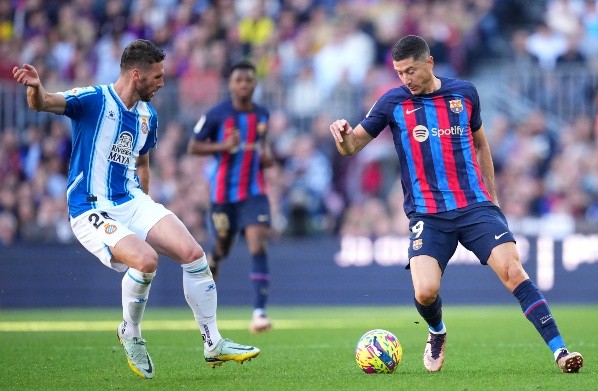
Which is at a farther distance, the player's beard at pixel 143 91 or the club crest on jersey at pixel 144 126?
the club crest on jersey at pixel 144 126

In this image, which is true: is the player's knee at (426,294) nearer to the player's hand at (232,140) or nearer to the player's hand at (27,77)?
the player's hand at (27,77)

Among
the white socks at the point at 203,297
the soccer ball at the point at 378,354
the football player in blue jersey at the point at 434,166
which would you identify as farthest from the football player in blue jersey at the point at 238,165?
the soccer ball at the point at 378,354

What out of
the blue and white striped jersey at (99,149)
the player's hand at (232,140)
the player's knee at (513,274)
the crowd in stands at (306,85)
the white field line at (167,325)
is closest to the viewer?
the player's knee at (513,274)

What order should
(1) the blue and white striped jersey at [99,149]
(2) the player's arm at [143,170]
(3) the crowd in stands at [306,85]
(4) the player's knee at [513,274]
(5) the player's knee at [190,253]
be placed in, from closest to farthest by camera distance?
(4) the player's knee at [513,274], (5) the player's knee at [190,253], (1) the blue and white striped jersey at [99,149], (2) the player's arm at [143,170], (3) the crowd in stands at [306,85]

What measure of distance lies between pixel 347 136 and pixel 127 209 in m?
1.69

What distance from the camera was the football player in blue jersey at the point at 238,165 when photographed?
13.5 m

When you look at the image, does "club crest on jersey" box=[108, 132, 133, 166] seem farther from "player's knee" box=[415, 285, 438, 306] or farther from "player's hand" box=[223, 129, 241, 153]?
"player's hand" box=[223, 129, 241, 153]

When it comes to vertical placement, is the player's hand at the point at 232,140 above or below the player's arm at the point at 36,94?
below

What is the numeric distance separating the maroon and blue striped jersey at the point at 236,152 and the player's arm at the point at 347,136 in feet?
16.3

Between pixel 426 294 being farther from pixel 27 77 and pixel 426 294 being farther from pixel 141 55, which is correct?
pixel 27 77

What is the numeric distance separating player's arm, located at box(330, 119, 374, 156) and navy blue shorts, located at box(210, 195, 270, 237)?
16.1ft

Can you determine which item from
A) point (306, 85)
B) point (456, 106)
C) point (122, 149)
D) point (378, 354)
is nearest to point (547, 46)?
point (306, 85)

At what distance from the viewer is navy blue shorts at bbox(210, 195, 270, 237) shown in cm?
1359

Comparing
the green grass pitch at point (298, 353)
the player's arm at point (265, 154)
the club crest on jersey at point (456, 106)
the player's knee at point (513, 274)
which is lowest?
the green grass pitch at point (298, 353)
